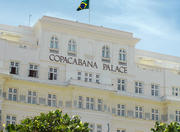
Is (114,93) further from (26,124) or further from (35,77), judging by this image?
(26,124)

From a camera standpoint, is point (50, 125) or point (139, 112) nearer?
point (50, 125)

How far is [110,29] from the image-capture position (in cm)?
6256

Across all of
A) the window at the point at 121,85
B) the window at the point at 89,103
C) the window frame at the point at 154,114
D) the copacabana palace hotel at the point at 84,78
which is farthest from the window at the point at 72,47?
the window frame at the point at 154,114

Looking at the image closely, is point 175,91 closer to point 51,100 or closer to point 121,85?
point 121,85

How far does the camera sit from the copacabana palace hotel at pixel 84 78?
56.6m

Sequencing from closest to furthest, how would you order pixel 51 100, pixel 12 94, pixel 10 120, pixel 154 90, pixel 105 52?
pixel 10 120
pixel 12 94
pixel 51 100
pixel 105 52
pixel 154 90

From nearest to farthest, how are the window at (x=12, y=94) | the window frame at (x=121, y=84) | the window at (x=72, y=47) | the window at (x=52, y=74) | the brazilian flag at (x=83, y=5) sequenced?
the window at (x=12, y=94), the window at (x=52, y=74), the window at (x=72, y=47), the brazilian flag at (x=83, y=5), the window frame at (x=121, y=84)

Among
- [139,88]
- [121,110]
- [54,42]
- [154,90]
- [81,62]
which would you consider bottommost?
[121,110]

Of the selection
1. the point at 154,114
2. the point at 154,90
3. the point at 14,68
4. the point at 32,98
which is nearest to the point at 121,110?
the point at 154,114

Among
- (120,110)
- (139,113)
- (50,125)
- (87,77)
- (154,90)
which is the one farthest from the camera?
(154,90)

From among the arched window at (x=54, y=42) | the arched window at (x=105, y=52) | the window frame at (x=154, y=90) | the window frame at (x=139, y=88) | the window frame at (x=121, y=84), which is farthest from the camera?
the window frame at (x=154, y=90)

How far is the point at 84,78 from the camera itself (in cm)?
5941

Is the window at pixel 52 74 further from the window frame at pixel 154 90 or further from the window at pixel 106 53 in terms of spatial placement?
the window frame at pixel 154 90

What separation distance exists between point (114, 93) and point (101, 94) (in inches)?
78.0
